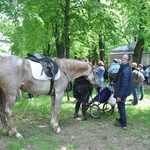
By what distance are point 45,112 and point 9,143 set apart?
3283 mm

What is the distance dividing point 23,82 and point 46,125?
1.82 m

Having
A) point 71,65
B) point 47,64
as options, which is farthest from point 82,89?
point 47,64

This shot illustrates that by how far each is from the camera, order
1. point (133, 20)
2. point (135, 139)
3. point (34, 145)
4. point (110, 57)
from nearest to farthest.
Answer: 1. point (34, 145)
2. point (135, 139)
3. point (133, 20)
4. point (110, 57)

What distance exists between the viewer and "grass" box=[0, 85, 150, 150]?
5547mm

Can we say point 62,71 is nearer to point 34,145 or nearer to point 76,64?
point 76,64

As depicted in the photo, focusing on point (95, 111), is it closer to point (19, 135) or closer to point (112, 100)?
point (112, 100)

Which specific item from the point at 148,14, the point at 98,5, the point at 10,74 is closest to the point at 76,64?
the point at 10,74

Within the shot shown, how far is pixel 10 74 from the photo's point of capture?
18.7 feet

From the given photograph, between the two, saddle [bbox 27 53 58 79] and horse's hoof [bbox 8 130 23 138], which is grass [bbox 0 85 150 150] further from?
saddle [bbox 27 53 58 79]

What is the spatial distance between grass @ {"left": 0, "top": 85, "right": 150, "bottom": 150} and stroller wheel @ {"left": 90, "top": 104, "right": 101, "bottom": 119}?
0.66 feet

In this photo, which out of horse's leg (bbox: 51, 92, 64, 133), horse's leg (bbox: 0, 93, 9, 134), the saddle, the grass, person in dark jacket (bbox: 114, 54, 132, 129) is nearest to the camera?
the grass

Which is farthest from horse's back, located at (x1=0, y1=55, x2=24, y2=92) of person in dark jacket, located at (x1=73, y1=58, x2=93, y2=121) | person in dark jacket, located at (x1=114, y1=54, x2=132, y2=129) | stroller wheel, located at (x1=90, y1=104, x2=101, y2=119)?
stroller wheel, located at (x1=90, y1=104, x2=101, y2=119)

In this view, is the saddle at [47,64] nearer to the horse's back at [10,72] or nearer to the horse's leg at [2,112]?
the horse's back at [10,72]

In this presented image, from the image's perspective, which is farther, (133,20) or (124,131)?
(133,20)
